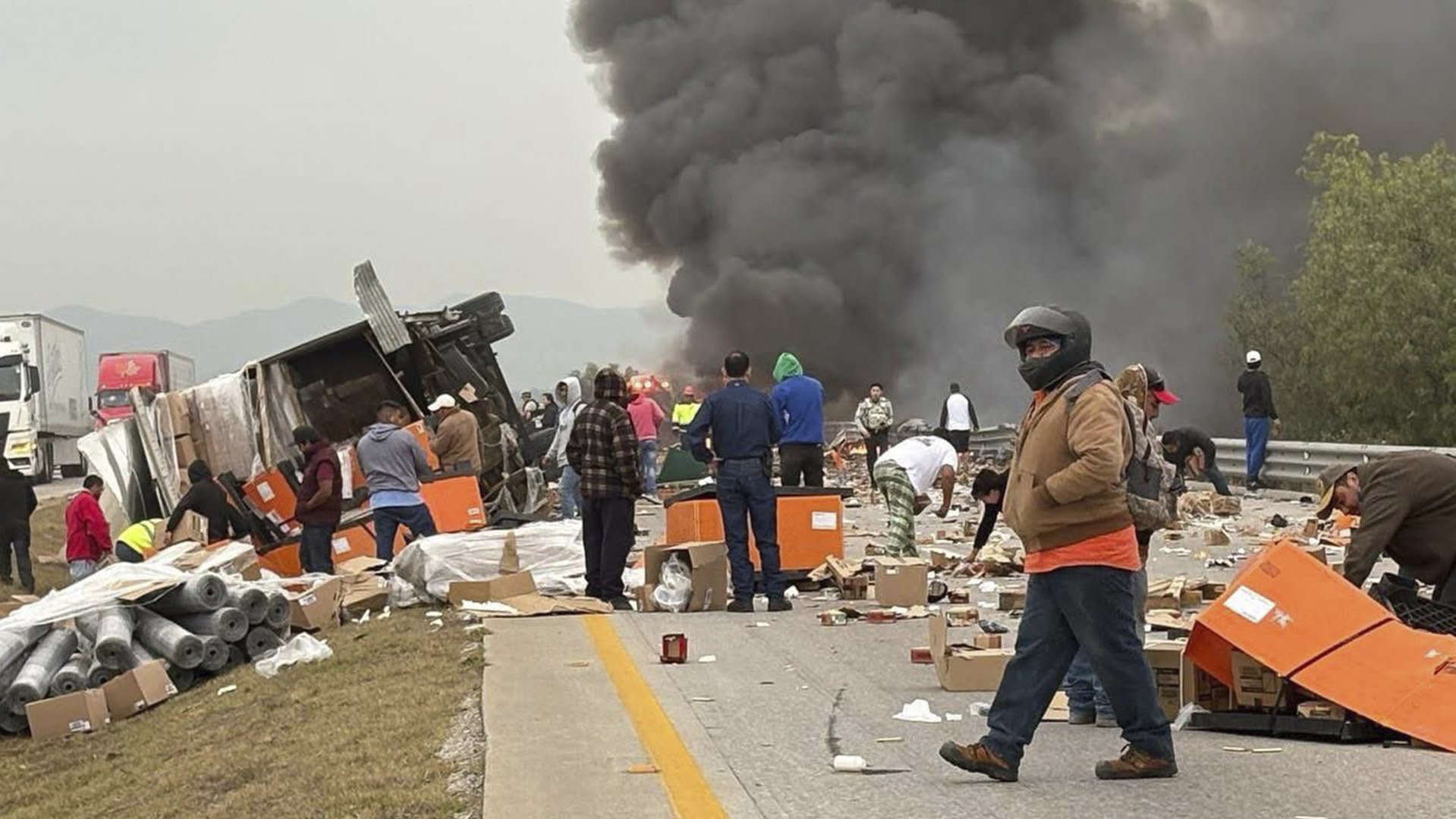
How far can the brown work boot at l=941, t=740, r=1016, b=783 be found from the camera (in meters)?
6.16

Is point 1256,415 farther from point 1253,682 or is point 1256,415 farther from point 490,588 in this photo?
point 1253,682

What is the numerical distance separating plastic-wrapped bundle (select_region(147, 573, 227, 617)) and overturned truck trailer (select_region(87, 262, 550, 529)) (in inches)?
262

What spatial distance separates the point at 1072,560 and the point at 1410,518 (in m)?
1.79

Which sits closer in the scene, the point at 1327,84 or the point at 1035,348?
the point at 1035,348

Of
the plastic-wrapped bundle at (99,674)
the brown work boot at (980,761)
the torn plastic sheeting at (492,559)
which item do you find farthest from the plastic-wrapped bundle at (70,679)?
the brown work boot at (980,761)

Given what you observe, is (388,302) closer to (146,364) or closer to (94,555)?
(94,555)

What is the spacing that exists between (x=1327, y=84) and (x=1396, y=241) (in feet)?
48.3

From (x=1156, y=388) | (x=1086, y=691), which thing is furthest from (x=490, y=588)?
(x=1086, y=691)

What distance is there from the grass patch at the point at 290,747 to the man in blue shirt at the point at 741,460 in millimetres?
1820

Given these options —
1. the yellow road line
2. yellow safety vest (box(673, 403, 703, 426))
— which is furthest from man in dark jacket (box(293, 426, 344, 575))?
yellow safety vest (box(673, 403, 703, 426))

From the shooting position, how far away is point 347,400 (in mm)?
20156

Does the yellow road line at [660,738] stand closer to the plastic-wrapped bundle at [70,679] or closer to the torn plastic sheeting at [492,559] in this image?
the torn plastic sheeting at [492,559]

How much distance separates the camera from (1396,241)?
31.0m

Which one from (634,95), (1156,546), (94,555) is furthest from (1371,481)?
(634,95)
